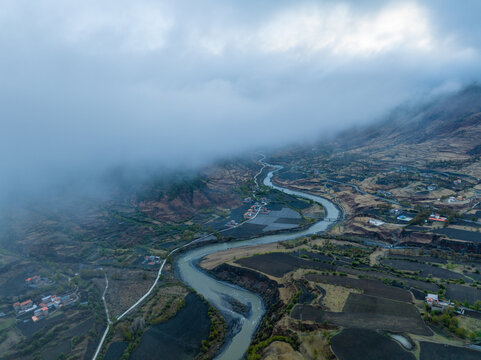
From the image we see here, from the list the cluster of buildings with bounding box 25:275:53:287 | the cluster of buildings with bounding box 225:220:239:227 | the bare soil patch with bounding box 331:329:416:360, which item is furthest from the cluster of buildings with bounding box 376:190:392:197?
the cluster of buildings with bounding box 25:275:53:287

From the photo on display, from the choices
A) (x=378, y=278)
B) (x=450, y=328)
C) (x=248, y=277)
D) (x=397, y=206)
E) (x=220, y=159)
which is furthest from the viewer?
(x=220, y=159)

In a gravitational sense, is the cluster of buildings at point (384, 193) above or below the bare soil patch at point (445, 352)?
above

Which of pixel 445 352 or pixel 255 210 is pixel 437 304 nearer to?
pixel 445 352

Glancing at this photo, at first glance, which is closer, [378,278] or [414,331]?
[414,331]

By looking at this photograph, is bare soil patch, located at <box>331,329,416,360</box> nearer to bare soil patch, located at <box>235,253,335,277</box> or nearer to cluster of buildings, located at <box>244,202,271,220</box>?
bare soil patch, located at <box>235,253,335,277</box>

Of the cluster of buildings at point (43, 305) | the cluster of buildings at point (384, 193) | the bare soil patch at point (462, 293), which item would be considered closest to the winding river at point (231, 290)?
the cluster of buildings at point (43, 305)

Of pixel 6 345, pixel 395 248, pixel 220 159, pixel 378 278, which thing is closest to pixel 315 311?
pixel 378 278

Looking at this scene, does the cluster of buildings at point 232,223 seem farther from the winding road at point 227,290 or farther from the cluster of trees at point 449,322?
the cluster of trees at point 449,322

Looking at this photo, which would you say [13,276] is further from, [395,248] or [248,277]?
[395,248]

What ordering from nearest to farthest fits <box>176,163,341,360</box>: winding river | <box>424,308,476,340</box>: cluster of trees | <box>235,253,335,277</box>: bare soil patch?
<box>424,308,476,340</box>: cluster of trees
<box>176,163,341,360</box>: winding river
<box>235,253,335,277</box>: bare soil patch
